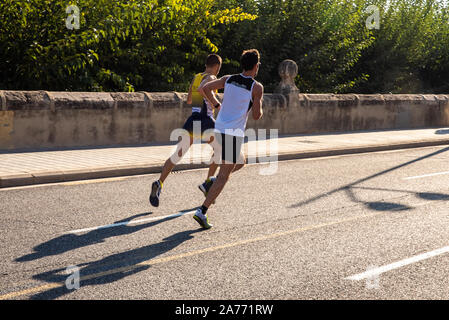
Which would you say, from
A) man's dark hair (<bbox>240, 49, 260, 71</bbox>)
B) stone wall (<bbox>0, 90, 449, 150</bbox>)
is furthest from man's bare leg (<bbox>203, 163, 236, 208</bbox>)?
stone wall (<bbox>0, 90, 449, 150</bbox>)

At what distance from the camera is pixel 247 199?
802 centimetres

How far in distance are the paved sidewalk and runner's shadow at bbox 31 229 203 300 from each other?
3.77m

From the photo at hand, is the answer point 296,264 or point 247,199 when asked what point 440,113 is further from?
point 296,264

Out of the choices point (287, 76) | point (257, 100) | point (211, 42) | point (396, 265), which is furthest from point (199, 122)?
point (211, 42)

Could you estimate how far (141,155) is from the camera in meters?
11.4

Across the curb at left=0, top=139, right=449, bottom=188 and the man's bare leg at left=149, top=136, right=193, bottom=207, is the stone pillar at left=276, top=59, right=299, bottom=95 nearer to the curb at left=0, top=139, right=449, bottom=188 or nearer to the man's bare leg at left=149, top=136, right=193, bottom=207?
the curb at left=0, top=139, right=449, bottom=188

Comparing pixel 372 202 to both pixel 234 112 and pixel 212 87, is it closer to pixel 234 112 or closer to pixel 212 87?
pixel 234 112

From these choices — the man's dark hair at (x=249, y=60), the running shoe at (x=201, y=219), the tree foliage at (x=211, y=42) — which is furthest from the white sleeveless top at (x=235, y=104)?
the tree foliage at (x=211, y=42)

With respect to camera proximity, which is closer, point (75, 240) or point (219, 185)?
point (75, 240)

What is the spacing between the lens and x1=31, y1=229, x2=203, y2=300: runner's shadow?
4432mm

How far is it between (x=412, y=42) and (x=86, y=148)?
54.2 feet

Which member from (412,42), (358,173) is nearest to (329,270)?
(358,173)

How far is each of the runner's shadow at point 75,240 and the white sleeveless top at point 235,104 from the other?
131cm

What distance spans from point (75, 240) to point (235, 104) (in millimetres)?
2037
